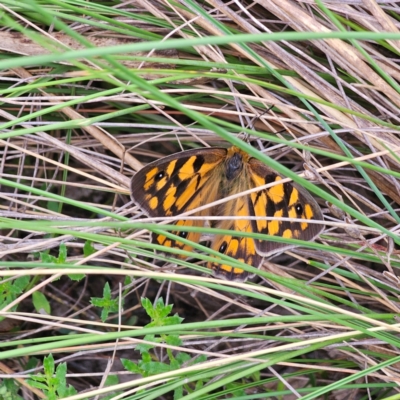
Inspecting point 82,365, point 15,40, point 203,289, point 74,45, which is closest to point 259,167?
point 203,289

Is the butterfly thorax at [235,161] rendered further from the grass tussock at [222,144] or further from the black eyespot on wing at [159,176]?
the black eyespot on wing at [159,176]

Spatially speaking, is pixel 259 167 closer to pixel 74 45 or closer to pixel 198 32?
pixel 198 32

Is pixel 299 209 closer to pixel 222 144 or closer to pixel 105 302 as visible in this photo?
pixel 222 144

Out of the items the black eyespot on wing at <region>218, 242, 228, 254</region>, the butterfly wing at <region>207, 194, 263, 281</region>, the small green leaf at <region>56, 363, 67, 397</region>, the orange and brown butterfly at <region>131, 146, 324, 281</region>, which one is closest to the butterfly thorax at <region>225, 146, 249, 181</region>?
the orange and brown butterfly at <region>131, 146, 324, 281</region>

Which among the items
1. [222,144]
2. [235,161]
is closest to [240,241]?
[235,161]

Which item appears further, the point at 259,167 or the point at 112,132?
the point at 112,132

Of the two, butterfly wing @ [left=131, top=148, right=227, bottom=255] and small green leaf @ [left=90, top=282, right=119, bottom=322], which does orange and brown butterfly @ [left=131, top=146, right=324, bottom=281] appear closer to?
butterfly wing @ [left=131, top=148, right=227, bottom=255]

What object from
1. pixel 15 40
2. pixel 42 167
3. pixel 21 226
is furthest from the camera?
pixel 42 167
